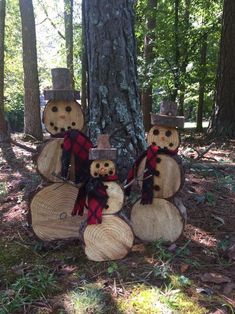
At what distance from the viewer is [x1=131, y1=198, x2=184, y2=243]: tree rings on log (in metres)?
3.02

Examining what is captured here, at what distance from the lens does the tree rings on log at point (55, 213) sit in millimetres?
3131

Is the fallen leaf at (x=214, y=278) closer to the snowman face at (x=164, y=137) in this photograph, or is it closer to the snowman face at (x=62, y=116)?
the snowman face at (x=164, y=137)

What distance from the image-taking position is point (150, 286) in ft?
7.89

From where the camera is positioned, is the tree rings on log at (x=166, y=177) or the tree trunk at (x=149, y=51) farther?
the tree trunk at (x=149, y=51)

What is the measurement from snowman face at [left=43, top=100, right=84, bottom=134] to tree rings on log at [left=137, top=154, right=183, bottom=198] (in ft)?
2.16

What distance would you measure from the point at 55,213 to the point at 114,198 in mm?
674

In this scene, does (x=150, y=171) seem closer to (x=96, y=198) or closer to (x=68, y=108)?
(x=96, y=198)

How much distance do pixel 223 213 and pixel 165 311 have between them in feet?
5.78

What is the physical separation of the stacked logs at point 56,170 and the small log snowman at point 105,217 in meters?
0.44

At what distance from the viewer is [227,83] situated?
7746 millimetres

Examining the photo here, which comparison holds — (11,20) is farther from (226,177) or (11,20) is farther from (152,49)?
(226,177)

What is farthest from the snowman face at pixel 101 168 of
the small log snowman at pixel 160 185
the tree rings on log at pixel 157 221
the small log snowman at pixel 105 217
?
the tree rings on log at pixel 157 221

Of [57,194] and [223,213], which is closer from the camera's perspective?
[57,194]

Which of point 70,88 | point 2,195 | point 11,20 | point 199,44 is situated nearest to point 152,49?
point 199,44
